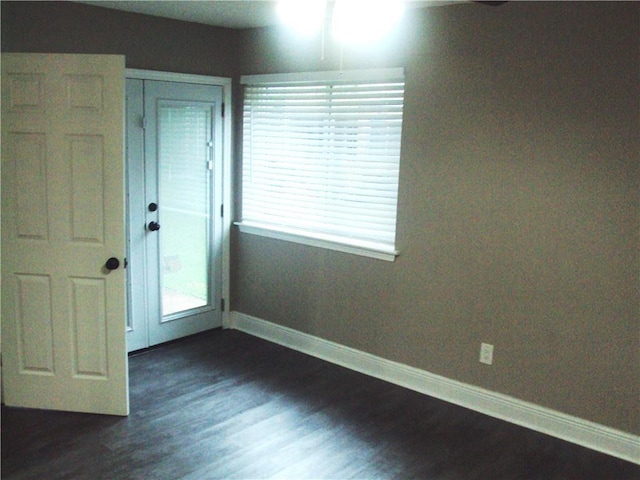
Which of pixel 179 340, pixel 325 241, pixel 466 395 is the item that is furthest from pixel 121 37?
pixel 466 395

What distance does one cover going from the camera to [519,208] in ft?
10.9

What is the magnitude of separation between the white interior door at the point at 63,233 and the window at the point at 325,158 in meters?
1.48

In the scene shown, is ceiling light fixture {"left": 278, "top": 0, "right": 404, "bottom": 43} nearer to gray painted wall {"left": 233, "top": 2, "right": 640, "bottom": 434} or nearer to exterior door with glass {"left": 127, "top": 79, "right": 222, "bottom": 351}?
gray painted wall {"left": 233, "top": 2, "right": 640, "bottom": 434}

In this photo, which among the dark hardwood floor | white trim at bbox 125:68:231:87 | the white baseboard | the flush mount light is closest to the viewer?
the flush mount light

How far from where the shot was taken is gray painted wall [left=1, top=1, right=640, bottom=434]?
3012 mm

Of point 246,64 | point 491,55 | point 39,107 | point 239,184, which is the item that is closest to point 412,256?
point 491,55

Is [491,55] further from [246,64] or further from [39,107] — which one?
[39,107]

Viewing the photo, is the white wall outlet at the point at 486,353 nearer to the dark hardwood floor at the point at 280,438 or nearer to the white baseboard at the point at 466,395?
the white baseboard at the point at 466,395

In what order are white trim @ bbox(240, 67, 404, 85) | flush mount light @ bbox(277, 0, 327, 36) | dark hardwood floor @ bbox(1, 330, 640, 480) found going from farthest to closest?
white trim @ bbox(240, 67, 404, 85) < dark hardwood floor @ bbox(1, 330, 640, 480) < flush mount light @ bbox(277, 0, 327, 36)

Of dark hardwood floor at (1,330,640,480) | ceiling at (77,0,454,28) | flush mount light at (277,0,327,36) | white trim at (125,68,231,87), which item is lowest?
dark hardwood floor at (1,330,640,480)

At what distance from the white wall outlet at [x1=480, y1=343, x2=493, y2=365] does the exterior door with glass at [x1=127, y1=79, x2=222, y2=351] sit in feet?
7.42

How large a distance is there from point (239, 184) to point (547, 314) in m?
2.61

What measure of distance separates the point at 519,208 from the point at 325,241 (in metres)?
1.44

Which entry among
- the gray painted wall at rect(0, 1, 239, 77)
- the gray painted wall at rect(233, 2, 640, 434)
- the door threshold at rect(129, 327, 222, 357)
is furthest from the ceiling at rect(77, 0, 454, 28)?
the door threshold at rect(129, 327, 222, 357)
